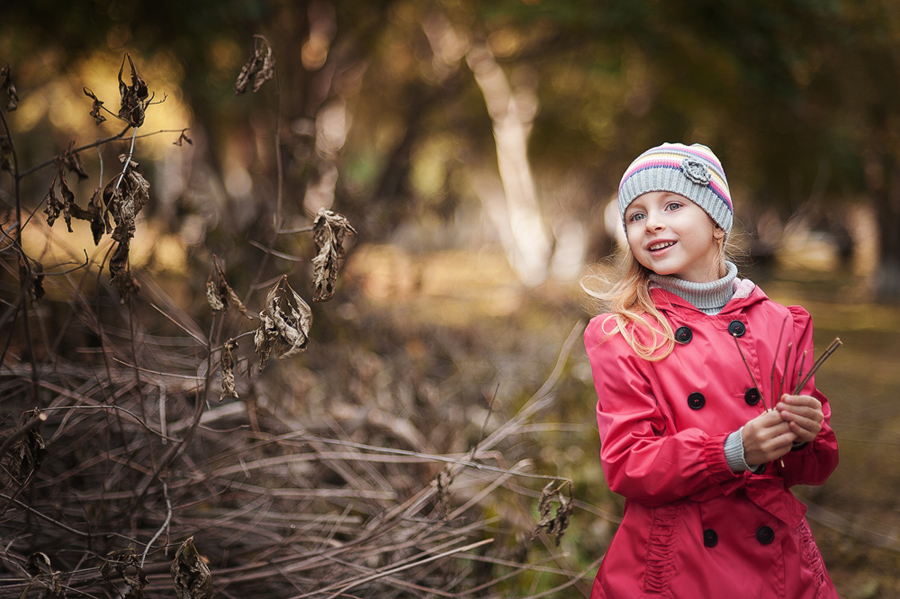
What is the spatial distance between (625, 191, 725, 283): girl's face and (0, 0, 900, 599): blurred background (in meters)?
0.26

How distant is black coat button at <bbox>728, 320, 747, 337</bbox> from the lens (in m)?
1.60

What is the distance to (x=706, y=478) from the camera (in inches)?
58.2

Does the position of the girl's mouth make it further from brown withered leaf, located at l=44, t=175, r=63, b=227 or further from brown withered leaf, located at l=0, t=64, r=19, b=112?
brown withered leaf, located at l=0, t=64, r=19, b=112

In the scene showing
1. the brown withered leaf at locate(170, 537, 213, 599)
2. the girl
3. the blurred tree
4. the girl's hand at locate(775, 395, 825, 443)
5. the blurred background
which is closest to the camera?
the girl's hand at locate(775, 395, 825, 443)

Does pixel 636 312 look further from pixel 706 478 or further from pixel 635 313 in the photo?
pixel 706 478

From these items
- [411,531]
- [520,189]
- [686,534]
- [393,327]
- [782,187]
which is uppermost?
[520,189]

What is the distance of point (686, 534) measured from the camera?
1.57 metres

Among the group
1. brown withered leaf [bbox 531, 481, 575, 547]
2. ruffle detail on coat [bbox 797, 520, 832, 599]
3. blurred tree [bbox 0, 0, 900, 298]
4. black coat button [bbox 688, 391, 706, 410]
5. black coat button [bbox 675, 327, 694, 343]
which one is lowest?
ruffle detail on coat [bbox 797, 520, 832, 599]

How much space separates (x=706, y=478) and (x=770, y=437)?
0.18m

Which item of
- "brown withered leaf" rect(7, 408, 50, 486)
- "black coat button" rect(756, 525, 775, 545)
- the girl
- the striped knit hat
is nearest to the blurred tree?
Answer: "brown withered leaf" rect(7, 408, 50, 486)

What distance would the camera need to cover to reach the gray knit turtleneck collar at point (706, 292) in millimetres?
1646

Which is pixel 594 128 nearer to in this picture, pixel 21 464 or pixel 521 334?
pixel 521 334

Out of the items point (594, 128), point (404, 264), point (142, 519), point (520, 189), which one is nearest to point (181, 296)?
point (404, 264)

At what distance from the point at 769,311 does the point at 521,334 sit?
497 cm
